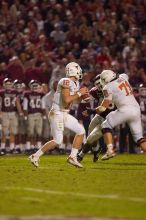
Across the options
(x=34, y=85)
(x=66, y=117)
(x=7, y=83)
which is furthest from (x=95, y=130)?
(x=34, y=85)

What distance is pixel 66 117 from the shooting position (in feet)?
41.2

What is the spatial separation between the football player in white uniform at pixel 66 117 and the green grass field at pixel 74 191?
322 millimetres

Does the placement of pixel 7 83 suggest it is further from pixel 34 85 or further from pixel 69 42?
pixel 69 42

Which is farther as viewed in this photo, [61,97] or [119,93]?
[119,93]

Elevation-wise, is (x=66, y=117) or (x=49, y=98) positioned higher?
(x=49, y=98)

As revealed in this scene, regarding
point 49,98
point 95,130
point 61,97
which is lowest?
point 95,130

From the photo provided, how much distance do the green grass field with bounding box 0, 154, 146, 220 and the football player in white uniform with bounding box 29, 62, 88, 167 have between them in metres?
0.32

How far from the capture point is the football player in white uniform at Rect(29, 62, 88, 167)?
1241cm

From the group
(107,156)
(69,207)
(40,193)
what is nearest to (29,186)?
(40,193)

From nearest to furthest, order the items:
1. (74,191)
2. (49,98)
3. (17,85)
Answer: (74,191) < (17,85) < (49,98)

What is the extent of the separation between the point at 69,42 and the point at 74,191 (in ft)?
40.6

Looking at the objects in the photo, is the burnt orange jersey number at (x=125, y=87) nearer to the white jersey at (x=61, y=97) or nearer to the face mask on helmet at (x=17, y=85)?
the white jersey at (x=61, y=97)

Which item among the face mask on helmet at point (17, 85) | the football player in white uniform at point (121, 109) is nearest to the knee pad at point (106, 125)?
the football player in white uniform at point (121, 109)

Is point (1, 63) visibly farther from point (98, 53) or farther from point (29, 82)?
point (98, 53)
